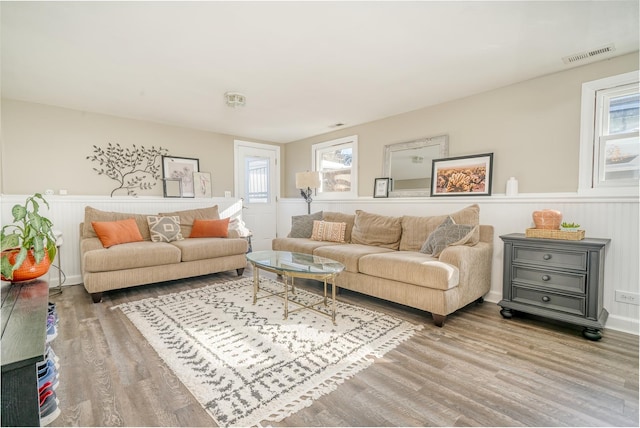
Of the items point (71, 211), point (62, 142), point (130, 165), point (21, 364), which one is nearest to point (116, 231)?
point (71, 211)

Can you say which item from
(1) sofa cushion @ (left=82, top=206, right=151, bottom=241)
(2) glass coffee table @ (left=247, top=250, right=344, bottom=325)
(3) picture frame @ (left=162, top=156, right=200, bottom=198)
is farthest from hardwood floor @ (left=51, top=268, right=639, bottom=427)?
(3) picture frame @ (left=162, top=156, right=200, bottom=198)

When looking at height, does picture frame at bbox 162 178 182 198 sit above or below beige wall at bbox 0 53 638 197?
below

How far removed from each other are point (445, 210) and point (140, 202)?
4132 millimetres

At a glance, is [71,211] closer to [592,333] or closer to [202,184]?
[202,184]

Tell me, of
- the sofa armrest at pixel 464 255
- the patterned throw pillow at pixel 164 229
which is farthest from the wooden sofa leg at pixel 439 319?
the patterned throw pillow at pixel 164 229

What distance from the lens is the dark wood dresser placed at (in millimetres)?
2203

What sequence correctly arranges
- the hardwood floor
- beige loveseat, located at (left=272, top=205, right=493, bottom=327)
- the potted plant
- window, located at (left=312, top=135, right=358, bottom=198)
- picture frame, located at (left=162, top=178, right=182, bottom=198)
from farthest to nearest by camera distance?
window, located at (left=312, top=135, right=358, bottom=198)
picture frame, located at (left=162, top=178, right=182, bottom=198)
beige loveseat, located at (left=272, top=205, right=493, bottom=327)
the potted plant
the hardwood floor

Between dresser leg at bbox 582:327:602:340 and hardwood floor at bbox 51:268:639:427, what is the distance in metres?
0.05

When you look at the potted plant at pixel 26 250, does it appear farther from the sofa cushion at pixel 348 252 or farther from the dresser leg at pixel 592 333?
the dresser leg at pixel 592 333

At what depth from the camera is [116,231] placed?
135 inches

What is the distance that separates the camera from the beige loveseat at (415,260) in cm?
244

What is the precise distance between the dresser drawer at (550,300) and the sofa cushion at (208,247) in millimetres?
3179

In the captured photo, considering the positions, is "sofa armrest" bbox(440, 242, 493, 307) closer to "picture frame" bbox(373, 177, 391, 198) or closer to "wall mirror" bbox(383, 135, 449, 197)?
"wall mirror" bbox(383, 135, 449, 197)

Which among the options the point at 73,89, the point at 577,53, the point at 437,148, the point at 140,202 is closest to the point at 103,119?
the point at 73,89
